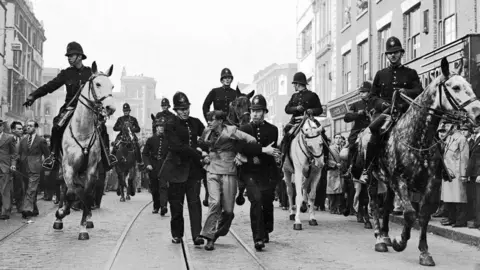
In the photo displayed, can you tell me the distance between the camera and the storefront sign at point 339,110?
2942 centimetres

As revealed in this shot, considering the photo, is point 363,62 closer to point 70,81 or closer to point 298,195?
point 298,195

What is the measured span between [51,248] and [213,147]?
275 centimetres

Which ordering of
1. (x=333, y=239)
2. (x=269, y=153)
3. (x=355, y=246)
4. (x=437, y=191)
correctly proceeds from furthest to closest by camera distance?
(x=333, y=239)
(x=355, y=246)
(x=269, y=153)
(x=437, y=191)

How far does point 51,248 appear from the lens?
369 inches

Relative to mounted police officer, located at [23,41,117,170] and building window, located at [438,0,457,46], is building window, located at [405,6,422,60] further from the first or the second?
mounted police officer, located at [23,41,117,170]

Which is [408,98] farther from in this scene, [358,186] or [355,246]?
[358,186]

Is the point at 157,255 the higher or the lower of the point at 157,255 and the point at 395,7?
the lower

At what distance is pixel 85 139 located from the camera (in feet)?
36.3

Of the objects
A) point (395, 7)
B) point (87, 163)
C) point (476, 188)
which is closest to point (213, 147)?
point (87, 163)

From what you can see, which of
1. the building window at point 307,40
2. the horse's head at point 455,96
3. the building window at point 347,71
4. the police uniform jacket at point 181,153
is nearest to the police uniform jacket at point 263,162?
the police uniform jacket at point 181,153

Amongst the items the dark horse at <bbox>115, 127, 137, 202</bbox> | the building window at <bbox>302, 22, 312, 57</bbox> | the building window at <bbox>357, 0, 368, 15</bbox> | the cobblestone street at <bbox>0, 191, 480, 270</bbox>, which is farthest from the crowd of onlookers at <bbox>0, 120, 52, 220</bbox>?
the building window at <bbox>302, 22, 312, 57</bbox>

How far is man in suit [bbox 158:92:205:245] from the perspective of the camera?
1004 cm

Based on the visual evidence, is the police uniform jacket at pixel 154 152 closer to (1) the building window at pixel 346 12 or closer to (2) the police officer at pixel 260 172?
(2) the police officer at pixel 260 172

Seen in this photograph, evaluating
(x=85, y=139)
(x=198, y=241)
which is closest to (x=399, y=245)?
(x=198, y=241)
